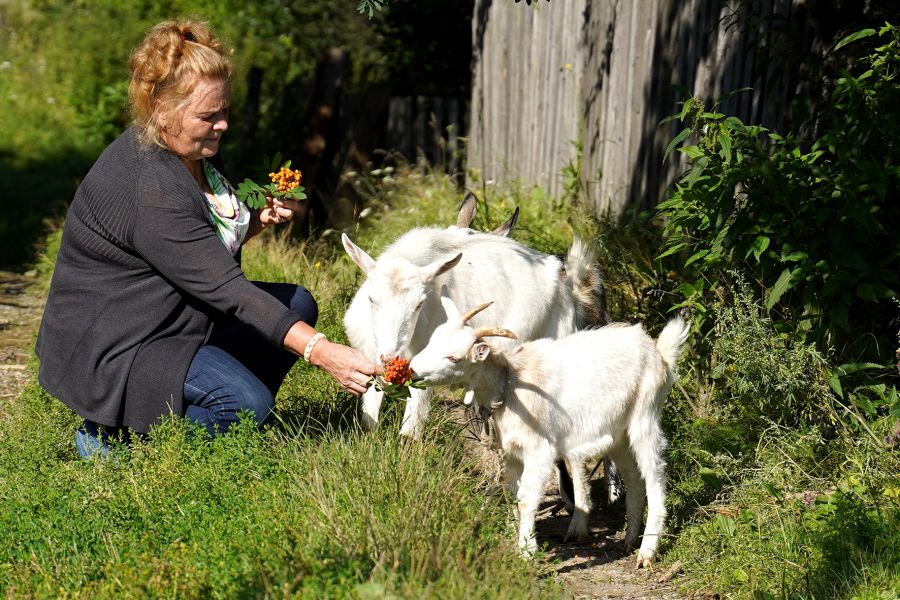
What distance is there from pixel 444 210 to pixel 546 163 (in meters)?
1.13

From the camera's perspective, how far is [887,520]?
169 inches

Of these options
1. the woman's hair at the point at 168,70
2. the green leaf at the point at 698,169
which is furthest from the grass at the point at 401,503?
the woman's hair at the point at 168,70

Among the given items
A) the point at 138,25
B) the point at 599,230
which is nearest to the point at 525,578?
the point at 599,230

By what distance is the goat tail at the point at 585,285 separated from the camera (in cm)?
591

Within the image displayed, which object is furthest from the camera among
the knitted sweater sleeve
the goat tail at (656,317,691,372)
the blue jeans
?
the goat tail at (656,317,691,372)

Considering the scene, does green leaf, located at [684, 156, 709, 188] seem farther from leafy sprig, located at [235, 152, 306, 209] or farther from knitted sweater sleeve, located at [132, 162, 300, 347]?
knitted sweater sleeve, located at [132, 162, 300, 347]

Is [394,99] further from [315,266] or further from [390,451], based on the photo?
[390,451]

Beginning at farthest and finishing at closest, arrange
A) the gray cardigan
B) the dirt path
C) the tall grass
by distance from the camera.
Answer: the dirt path < the gray cardigan < the tall grass

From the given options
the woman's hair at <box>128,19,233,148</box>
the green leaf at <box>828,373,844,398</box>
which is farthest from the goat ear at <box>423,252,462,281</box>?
the green leaf at <box>828,373,844,398</box>

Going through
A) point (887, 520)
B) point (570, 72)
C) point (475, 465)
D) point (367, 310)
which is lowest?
point (475, 465)

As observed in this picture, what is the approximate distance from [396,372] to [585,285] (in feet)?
6.68

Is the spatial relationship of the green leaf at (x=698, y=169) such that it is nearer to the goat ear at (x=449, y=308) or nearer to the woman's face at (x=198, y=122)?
the goat ear at (x=449, y=308)

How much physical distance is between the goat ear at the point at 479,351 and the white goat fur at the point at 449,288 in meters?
0.36

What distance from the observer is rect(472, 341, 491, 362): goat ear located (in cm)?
446
